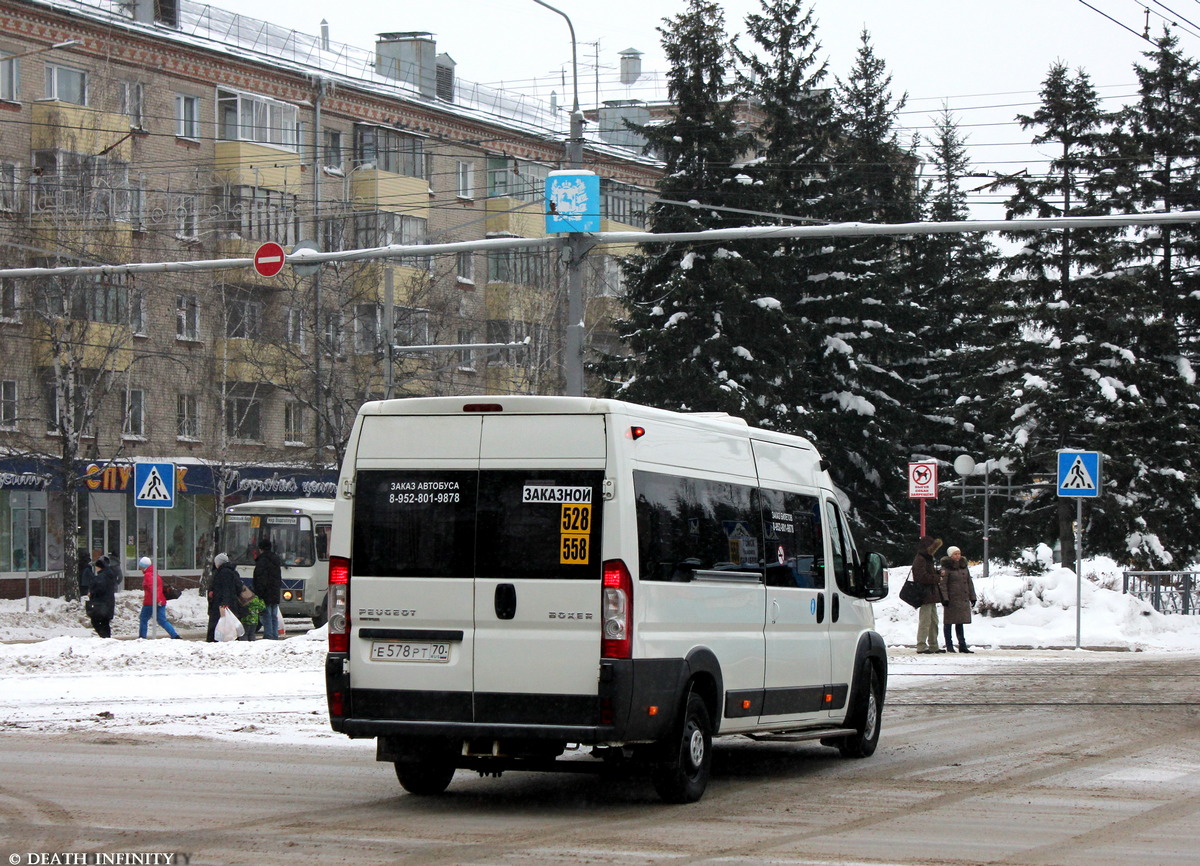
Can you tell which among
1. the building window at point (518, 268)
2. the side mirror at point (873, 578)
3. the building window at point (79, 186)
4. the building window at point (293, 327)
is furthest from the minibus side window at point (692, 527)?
the building window at point (518, 268)

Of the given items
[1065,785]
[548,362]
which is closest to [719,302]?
[548,362]

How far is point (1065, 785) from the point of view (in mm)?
11344

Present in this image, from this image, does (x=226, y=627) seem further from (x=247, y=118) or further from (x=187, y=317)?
(x=247, y=118)

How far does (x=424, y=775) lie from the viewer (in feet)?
35.7

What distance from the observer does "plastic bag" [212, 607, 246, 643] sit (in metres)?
26.7

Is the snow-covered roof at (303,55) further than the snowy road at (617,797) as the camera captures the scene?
Yes

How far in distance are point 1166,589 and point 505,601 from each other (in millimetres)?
25984

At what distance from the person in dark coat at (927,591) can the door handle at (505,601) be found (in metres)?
16.7

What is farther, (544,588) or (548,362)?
(548,362)

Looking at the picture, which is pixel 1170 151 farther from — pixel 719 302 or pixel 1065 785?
pixel 1065 785

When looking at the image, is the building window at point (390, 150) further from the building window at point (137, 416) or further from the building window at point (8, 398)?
the building window at point (8, 398)

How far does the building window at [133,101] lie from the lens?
49969 mm

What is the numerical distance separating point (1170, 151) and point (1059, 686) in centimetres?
3083

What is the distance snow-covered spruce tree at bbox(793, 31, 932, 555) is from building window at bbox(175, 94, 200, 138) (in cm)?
1916
